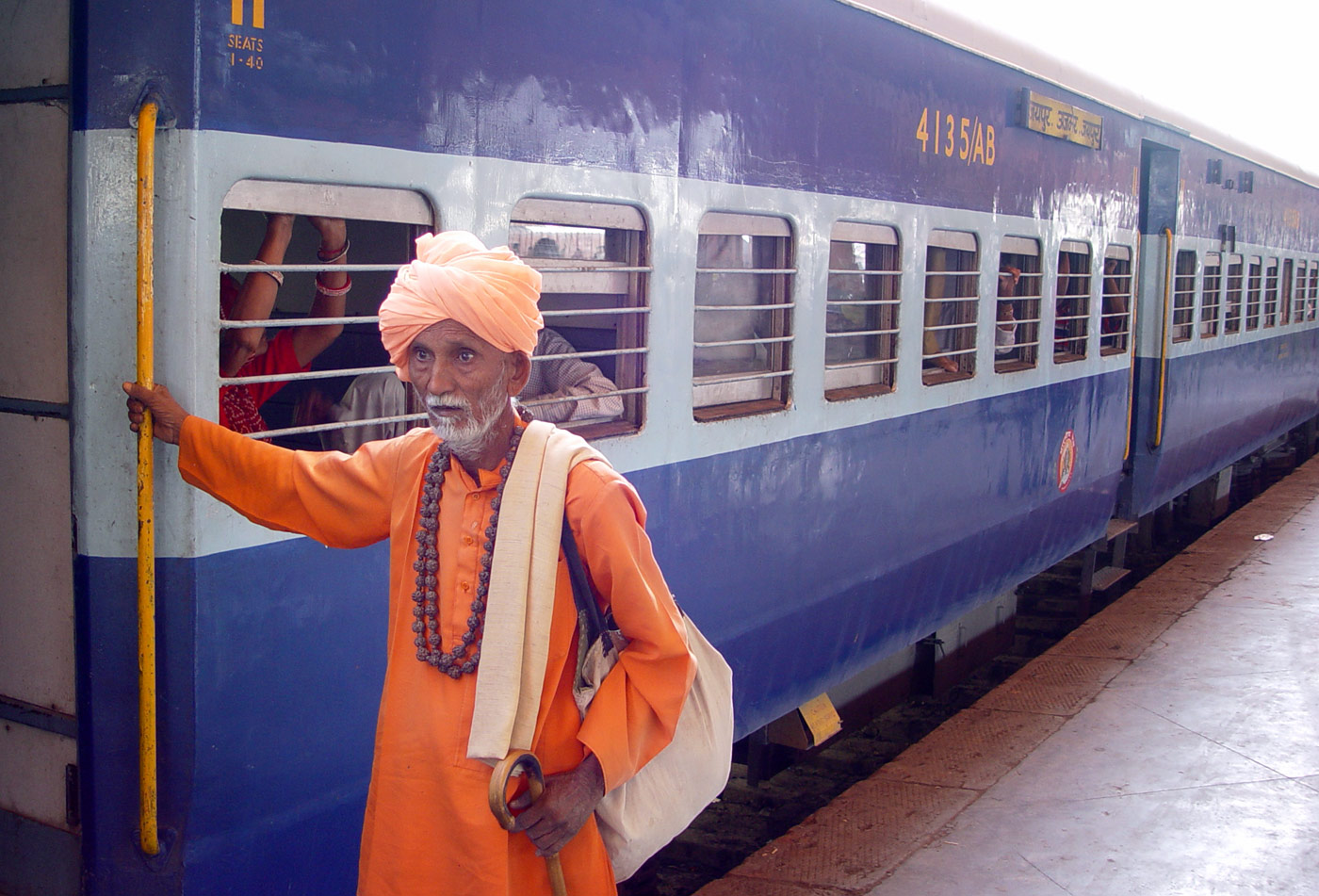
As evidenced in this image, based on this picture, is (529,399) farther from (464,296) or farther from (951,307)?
(951,307)

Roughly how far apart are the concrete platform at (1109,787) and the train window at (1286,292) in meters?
6.47

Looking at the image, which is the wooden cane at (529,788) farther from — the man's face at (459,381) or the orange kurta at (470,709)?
the man's face at (459,381)

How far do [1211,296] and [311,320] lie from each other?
881 cm

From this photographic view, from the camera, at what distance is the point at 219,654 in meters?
2.50

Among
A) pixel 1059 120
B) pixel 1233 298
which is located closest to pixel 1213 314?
pixel 1233 298

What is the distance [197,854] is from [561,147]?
1812 millimetres

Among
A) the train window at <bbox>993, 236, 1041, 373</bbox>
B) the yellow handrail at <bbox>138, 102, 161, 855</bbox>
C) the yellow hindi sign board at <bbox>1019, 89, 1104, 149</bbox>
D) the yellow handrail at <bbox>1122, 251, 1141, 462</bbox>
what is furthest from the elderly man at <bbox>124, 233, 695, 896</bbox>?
the yellow handrail at <bbox>1122, 251, 1141, 462</bbox>

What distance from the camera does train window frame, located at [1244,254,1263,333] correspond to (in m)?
11.1

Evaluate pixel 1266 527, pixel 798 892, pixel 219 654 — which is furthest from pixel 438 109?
pixel 1266 527

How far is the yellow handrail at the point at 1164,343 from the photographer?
8391 millimetres

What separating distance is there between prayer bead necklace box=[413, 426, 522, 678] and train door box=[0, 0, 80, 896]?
2.74 feet

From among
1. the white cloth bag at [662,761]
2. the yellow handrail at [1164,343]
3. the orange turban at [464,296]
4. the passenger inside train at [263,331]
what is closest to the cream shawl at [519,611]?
the white cloth bag at [662,761]

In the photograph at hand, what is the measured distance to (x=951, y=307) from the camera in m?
5.49

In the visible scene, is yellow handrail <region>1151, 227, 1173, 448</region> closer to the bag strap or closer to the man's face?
the bag strap
